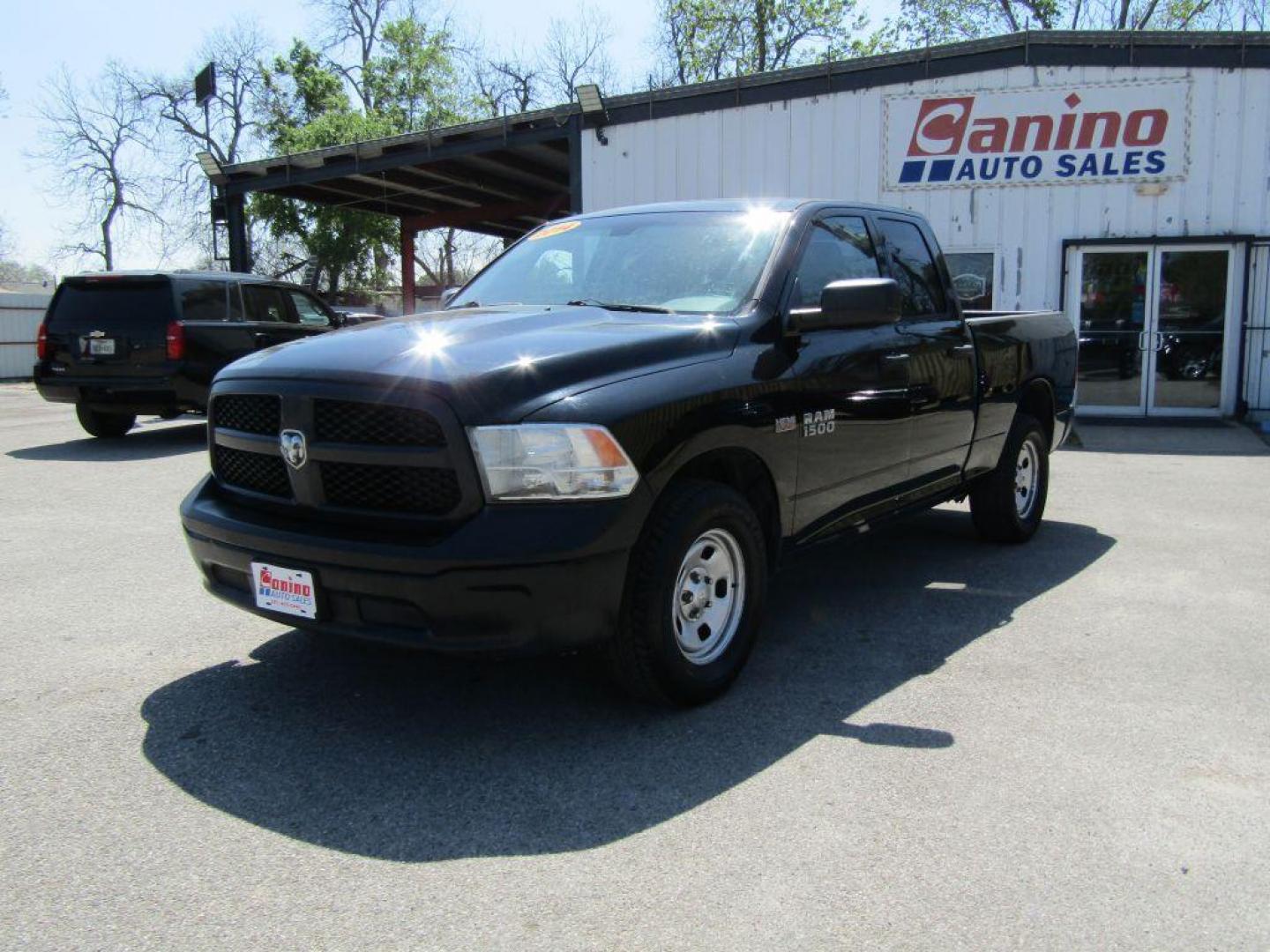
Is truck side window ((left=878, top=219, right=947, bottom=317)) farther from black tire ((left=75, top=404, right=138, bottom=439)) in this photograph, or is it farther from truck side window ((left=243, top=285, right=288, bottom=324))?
black tire ((left=75, top=404, right=138, bottom=439))

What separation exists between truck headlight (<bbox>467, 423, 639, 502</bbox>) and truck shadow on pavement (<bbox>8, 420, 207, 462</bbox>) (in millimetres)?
8195

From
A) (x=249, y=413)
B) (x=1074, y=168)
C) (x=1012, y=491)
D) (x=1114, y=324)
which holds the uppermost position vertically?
(x=1074, y=168)

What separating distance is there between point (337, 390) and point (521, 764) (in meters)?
1.32

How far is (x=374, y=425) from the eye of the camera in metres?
3.26

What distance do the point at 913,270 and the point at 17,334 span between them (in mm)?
24787

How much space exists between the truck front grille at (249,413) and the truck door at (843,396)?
193 cm

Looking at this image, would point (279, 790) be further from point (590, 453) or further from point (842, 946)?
point (842, 946)

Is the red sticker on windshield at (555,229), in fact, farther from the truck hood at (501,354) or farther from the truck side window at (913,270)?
the truck side window at (913,270)

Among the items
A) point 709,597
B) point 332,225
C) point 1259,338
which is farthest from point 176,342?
point 332,225

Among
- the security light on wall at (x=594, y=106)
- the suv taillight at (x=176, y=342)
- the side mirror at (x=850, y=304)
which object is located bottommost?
the suv taillight at (x=176, y=342)

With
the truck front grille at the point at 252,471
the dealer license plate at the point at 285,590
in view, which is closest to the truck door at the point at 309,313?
the truck front grille at the point at 252,471

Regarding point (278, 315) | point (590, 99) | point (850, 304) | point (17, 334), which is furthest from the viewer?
point (17, 334)

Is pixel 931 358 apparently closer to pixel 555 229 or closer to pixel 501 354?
pixel 555 229

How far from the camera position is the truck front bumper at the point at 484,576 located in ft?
9.99
